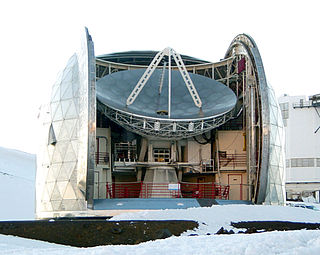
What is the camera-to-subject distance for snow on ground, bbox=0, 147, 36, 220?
55.7 m

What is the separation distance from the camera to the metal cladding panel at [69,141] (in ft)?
69.3

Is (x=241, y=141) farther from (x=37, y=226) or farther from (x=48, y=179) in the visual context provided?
(x=37, y=226)

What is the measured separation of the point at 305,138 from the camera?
217 ft

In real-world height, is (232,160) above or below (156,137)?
below

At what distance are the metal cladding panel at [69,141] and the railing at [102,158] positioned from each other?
142 inches

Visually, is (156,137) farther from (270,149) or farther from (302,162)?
(302,162)

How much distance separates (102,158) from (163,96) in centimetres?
549

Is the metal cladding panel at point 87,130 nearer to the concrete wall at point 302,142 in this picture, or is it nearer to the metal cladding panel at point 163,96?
the metal cladding panel at point 163,96

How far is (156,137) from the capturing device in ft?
88.0

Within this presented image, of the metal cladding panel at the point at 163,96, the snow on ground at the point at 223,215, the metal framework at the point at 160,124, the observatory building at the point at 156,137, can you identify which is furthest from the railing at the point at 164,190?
the snow on ground at the point at 223,215

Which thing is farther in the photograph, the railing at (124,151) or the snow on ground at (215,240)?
the railing at (124,151)

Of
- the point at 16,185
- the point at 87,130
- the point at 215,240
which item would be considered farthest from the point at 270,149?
the point at 16,185

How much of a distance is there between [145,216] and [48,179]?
9152 millimetres

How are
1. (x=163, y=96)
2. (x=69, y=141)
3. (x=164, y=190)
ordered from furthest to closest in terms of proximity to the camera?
1. (x=163, y=96)
2. (x=164, y=190)
3. (x=69, y=141)
